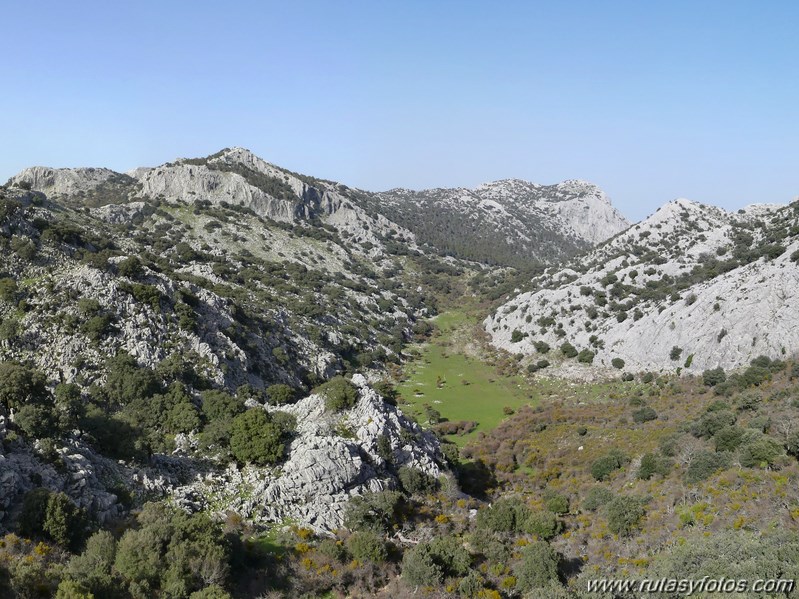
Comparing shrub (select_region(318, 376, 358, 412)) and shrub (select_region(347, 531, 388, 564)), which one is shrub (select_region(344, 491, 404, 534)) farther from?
shrub (select_region(318, 376, 358, 412))

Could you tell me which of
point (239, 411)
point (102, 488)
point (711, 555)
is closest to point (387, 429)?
point (239, 411)

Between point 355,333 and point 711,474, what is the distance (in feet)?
178

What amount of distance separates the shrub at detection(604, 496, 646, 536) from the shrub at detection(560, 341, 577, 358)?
43.9 m

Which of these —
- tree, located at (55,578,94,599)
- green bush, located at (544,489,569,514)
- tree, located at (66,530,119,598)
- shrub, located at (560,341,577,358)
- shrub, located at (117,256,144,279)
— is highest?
shrub, located at (117,256,144,279)

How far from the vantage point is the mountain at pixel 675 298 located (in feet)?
180

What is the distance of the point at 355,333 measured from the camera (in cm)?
7750

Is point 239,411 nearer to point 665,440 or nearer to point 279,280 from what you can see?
point 665,440

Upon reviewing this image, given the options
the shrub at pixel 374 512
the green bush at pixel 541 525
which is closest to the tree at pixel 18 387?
the shrub at pixel 374 512

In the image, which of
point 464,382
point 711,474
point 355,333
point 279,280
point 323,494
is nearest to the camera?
point 323,494

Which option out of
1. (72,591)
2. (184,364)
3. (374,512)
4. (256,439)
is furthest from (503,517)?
(184,364)

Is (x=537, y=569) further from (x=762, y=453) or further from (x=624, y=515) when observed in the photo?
(x=762, y=453)

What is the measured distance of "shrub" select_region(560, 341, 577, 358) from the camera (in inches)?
2750

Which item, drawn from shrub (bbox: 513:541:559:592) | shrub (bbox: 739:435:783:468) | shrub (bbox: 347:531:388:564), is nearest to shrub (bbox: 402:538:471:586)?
shrub (bbox: 347:531:388:564)
